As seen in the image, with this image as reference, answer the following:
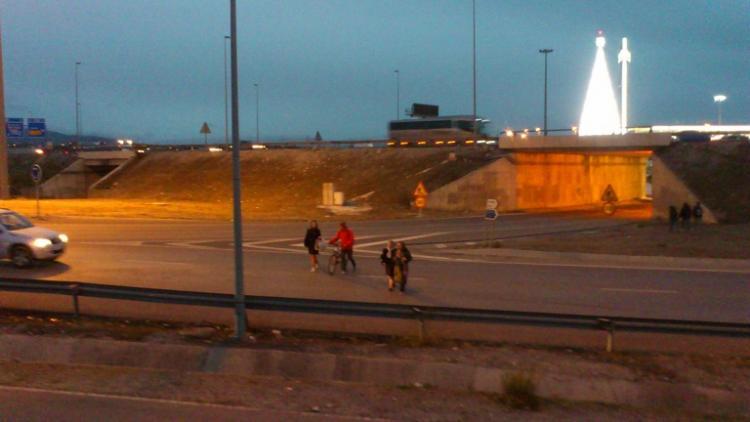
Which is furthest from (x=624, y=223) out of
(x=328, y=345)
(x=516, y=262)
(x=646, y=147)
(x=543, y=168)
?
(x=328, y=345)

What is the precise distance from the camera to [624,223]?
4291cm

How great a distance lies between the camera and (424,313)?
11.7 m

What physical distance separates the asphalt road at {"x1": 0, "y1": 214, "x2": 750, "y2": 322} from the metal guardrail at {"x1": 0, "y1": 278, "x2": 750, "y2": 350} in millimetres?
5207

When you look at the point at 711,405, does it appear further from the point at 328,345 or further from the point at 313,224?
the point at 313,224

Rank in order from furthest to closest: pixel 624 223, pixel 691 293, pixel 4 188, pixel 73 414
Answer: pixel 4 188 → pixel 624 223 → pixel 691 293 → pixel 73 414

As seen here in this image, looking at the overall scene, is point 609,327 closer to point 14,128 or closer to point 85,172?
point 14,128

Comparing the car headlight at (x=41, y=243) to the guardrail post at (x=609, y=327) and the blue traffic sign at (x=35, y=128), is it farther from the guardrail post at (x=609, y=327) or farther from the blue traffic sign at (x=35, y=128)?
the blue traffic sign at (x=35, y=128)

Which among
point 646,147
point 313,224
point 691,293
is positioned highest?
point 646,147

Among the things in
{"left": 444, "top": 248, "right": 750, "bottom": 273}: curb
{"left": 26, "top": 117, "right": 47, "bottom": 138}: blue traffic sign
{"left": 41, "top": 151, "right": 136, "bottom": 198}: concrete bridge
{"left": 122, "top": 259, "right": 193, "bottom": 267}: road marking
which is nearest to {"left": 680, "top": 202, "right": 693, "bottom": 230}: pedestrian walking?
{"left": 444, "top": 248, "right": 750, "bottom": 273}: curb

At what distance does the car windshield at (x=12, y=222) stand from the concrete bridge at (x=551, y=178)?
101 feet

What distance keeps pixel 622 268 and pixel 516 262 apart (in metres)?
3.33

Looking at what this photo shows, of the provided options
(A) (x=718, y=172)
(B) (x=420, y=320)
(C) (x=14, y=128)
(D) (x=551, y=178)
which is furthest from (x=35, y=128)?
(B) (x=420, y=320)

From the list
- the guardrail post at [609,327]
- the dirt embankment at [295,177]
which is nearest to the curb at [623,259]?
the guardrail post at [609,327]

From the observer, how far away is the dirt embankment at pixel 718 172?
41.9 meters
